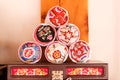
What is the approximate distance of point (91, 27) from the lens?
1.77m

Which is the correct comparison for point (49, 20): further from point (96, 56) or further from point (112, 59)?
point (112, 59)

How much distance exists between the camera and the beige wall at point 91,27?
1755 millimetres

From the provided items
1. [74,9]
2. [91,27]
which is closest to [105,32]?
[91,27]

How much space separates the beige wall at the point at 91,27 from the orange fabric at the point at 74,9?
0.23 feet

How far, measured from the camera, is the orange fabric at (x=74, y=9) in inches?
67.6

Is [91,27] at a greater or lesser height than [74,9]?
lesser

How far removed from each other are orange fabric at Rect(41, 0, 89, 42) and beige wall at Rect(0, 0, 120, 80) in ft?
0.23

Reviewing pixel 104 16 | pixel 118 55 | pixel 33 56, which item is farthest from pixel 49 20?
pixel 118 55

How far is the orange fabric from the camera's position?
1.72 metres

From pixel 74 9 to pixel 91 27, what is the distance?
0.21 meters

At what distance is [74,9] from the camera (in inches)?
68.1

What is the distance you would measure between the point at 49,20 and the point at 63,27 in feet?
0.38

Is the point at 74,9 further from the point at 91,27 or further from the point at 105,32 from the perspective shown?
the point at 105,32

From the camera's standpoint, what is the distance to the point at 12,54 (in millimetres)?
1760
